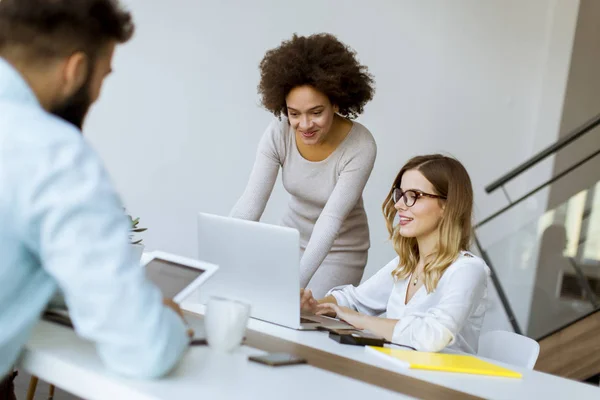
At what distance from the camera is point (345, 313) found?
7.49ft

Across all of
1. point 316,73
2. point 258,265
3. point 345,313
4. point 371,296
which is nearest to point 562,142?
point 316,73

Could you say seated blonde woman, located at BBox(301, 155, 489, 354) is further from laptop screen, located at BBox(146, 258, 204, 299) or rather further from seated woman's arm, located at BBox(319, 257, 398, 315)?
laptop screen, located at BBox(146, 258, 204, 299)

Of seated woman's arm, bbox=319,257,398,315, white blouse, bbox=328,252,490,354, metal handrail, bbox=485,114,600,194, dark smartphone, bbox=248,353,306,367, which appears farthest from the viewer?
metal handrail, bbox=485,114,600,194

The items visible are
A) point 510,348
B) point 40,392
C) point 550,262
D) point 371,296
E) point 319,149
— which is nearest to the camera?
point 510,348

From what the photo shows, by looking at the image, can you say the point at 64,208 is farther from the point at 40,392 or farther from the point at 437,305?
the point at 40,392

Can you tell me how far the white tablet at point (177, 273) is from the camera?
1.57 m

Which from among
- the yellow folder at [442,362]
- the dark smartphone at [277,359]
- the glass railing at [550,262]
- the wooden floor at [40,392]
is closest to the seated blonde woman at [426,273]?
the yellow folder at [442,362]

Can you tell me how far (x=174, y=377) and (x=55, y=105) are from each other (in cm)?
48

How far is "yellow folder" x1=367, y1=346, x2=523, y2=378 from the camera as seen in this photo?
170 centimetres

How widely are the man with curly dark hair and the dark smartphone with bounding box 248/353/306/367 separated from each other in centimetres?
30

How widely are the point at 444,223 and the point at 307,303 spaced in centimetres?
48

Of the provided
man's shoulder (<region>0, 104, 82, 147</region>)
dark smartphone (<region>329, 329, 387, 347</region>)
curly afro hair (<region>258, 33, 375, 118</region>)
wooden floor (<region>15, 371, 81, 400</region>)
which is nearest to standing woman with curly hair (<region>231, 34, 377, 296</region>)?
curly afro hair (<region>258, 33, 375, 118</region>)

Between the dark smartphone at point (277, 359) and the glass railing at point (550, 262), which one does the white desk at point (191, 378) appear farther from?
the glass railing at point (550, 262)

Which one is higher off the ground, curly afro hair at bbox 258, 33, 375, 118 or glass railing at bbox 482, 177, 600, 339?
curly afro hair at bbox 258, 33, 375, 118
